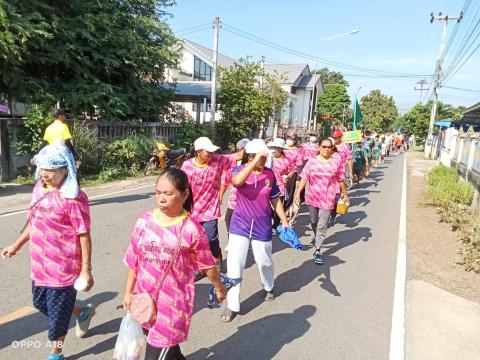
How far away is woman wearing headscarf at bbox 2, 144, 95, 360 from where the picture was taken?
271cm

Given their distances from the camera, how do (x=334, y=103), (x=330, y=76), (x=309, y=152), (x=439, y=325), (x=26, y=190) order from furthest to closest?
(x=330, y=76) → (x=334, y=103) → (x=26, y=190) → (x=309, y=152) → (x=439, y=325)

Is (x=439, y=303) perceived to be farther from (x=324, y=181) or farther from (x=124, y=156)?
(x=124, y=156)

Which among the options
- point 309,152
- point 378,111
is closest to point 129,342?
point 309,152

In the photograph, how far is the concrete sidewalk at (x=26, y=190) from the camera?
8.12 metres

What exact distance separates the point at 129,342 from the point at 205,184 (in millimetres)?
2466

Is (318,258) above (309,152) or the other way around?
the other way around

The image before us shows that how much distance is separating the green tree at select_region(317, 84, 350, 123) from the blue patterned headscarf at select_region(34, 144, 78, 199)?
52.6 meters

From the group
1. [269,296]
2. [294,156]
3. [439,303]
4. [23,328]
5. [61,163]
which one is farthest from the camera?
[294,156]

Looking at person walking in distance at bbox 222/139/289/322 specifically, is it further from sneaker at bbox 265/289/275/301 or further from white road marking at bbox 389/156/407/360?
white road marking at bbox 389/156/407/360

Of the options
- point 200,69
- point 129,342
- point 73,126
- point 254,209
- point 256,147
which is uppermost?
point 200,69

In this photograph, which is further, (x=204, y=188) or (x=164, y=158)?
(x=164, y=158)

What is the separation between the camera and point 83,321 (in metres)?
3.40

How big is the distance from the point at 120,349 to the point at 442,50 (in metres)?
36.6

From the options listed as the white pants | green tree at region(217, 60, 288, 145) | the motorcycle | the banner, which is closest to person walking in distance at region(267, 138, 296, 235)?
the white pants
